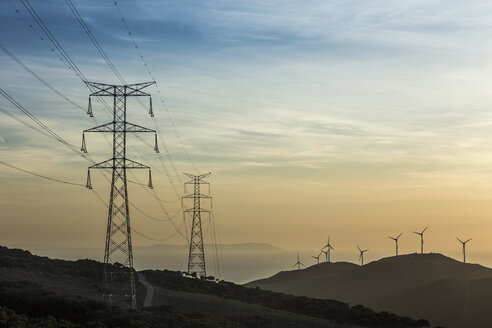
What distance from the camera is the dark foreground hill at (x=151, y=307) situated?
6284cm

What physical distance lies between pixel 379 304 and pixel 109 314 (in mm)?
127172

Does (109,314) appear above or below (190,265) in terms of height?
below

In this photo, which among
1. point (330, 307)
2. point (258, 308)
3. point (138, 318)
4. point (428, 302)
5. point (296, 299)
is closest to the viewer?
point (138, 318)

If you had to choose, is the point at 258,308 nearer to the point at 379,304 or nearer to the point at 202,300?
the point at 202,300

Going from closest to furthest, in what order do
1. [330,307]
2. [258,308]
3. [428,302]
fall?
1. [258,308]
2. [330,307]
3. [428,302]

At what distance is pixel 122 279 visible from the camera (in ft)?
356

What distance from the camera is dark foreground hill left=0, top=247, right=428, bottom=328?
206ft

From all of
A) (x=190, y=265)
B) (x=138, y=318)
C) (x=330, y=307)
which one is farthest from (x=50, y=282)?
(x=330, y=307)

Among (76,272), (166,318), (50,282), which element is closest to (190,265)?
(76,272)

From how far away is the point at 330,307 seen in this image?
10531 cm

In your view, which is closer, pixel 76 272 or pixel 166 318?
pixel 166 318

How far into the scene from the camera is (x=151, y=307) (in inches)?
3019

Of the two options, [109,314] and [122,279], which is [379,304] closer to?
[122,279]

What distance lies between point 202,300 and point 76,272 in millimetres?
27723
